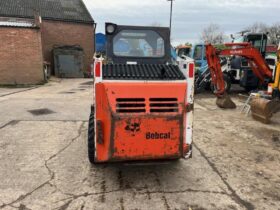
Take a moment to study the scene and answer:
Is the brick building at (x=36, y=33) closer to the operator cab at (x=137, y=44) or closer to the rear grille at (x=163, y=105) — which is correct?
the operator cab at (x=137, y=44)

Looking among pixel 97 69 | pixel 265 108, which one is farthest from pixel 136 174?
pixel 265 108

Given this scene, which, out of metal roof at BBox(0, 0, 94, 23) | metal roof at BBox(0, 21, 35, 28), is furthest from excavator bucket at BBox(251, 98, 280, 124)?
metal roof at BBox(0, 0, 94, 23)

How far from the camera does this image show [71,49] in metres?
24.5

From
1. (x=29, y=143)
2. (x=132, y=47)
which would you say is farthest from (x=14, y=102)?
(x=132, y=47)

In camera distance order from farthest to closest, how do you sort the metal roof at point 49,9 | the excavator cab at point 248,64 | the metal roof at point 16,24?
the metal roof at point 49,9, the metal roof at point 16,24, the excavator cab at point 248,64

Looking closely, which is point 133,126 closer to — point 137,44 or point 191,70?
point 191,70

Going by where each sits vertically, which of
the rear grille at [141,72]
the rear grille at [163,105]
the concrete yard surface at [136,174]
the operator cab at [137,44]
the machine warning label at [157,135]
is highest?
the operator cab at [137,44]

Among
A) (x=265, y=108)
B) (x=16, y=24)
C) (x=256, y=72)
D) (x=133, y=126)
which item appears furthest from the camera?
(x=16, y=24)

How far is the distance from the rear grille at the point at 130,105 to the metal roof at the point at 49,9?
22521 mm

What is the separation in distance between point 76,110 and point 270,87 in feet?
18.9

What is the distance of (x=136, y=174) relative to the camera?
4.64 m

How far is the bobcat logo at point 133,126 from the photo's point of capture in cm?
384

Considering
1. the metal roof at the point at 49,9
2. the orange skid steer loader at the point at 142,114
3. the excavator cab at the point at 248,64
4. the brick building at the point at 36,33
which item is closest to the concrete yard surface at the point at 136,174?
the orange skid steer loader at the point at 142,114

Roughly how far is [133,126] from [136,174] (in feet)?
3.61
